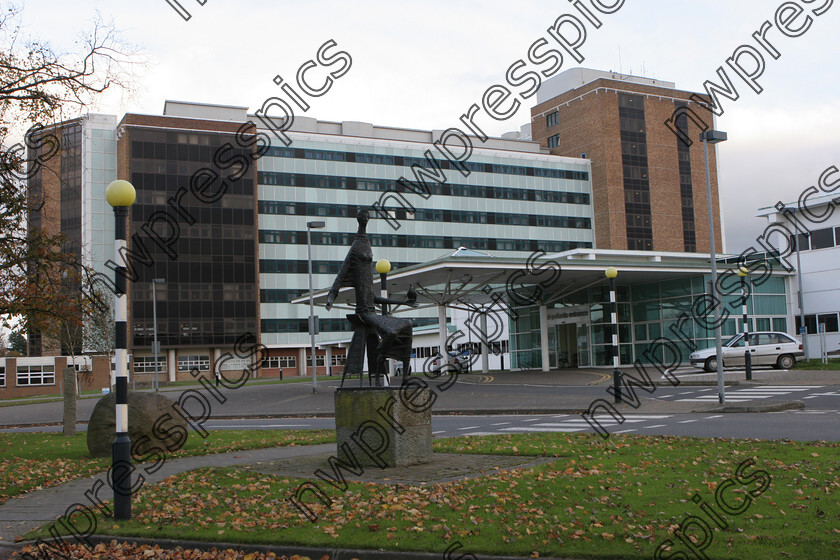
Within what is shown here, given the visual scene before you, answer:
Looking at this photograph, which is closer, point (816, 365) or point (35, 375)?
point (816, 365)

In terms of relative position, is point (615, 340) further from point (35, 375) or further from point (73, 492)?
point (35, 375)

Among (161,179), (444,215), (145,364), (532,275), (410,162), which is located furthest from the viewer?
(444,215)

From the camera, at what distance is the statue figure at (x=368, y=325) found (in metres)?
11.6

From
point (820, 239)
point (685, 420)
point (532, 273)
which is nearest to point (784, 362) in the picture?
point (532, 273)

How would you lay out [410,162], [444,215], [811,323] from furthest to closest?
[444,215] < [410,162] < [811,323]

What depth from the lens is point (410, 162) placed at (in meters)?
86.2

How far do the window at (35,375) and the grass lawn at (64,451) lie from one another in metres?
56.2

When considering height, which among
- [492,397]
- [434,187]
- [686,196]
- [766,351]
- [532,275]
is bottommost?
[492,397]

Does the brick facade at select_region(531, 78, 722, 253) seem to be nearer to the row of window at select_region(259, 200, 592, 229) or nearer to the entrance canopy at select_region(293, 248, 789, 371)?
the row of window at select_region(259, 200, 592, 229)

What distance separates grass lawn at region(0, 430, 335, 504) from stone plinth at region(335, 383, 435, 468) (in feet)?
14.8

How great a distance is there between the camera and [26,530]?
8.27m

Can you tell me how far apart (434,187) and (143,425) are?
7363 centimetres

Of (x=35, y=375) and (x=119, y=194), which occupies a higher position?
(x=119, y=194)

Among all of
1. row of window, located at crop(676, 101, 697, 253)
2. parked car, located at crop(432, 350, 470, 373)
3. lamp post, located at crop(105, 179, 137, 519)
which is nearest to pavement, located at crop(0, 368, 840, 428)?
parked car, located at crop(432, 350, 470, 373)
